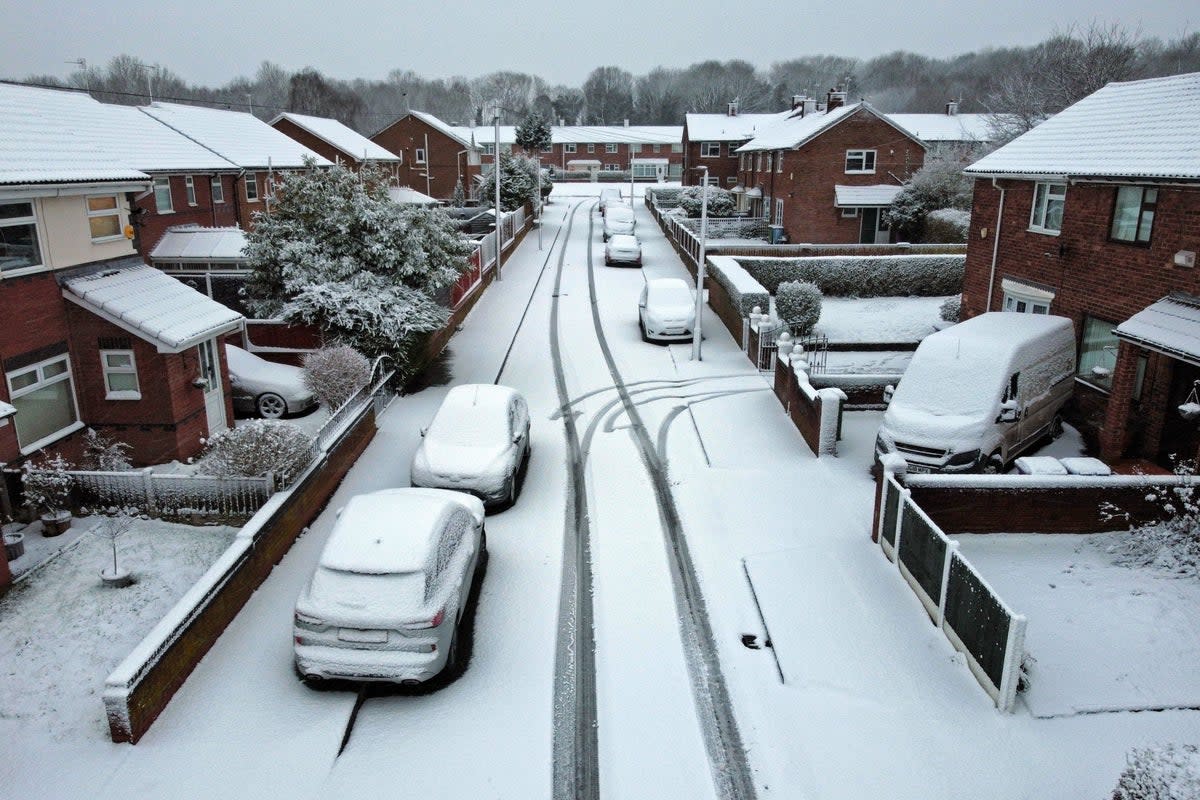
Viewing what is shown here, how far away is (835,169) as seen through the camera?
41.6 meters

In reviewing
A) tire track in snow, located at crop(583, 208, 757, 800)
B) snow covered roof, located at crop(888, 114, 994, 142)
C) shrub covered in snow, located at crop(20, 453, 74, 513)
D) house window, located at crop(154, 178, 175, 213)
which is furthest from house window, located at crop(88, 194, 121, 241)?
snow covered roof, located at crop(888, 114, 994, 142)

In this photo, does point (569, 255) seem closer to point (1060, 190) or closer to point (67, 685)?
point (1060, 190)

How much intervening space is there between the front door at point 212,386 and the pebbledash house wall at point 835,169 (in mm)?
31722

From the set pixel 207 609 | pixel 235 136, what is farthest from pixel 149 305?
pixel 235 136

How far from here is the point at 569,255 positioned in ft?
134

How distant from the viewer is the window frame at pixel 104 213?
48.1 feet

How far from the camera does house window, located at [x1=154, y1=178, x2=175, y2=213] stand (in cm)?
2575

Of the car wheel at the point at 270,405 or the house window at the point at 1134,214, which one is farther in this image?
the car wheel at the point at 270,405

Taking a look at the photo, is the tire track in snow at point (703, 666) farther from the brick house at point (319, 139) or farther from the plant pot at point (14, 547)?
the brick house at point (319, 139)

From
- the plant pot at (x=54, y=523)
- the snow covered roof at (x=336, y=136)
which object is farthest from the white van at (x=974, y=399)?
the snow covered roof at (x=336, y=136)

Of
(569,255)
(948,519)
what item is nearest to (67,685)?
(948,519)

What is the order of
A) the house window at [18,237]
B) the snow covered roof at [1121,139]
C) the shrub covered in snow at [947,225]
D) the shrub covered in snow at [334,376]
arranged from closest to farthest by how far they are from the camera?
the house window at [18,237] < the snow covered roof at [1121,139] < the shrub covered in snow at [334,376] < the shrub covered in snow at [947,225]

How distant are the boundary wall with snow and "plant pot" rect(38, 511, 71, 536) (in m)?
2.89

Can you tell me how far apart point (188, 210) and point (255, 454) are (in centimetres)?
1936
